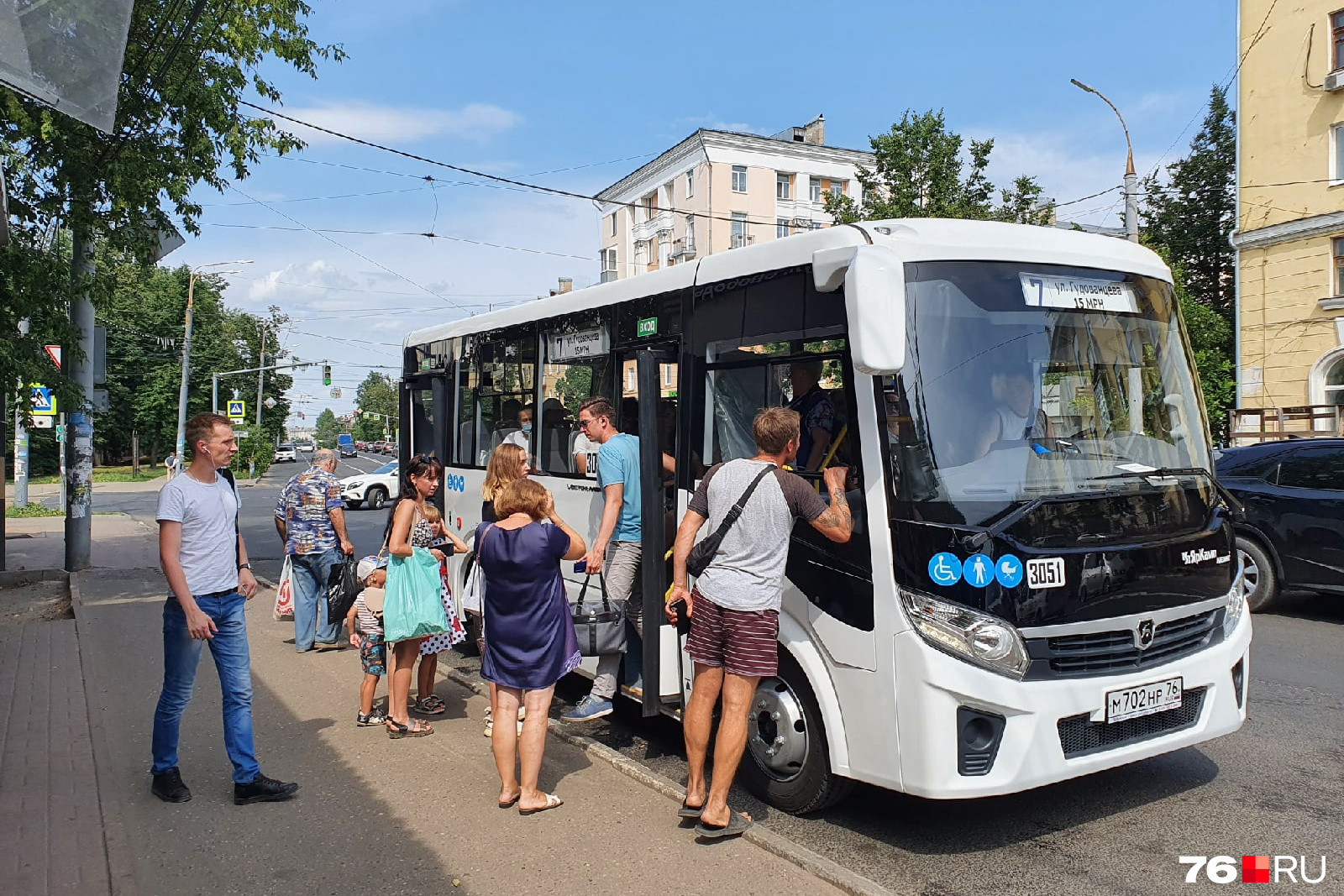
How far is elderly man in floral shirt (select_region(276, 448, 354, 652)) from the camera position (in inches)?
355

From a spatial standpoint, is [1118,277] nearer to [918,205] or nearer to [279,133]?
[279,133]

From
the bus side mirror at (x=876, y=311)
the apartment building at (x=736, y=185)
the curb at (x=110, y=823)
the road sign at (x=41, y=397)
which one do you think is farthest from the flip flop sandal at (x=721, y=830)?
the apartment building at (x=736, y=185)

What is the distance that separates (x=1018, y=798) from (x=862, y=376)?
7.59 ft

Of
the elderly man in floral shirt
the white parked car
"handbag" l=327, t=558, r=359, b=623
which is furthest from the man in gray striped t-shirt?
the white parked car

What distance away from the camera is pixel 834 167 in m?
58.6

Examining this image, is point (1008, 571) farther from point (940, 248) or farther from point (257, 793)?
point (257, 793)

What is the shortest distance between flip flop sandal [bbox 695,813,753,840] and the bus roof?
2.55 metres

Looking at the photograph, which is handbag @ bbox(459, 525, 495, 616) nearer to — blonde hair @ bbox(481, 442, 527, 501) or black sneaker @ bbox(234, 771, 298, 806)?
blonde hair @ bbox(481, 442, 527, 501)

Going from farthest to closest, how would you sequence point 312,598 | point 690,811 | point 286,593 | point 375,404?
point 375,404
point 312,598
point 286,593
point 690,811

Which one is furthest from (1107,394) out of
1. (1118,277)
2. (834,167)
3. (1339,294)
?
(834,167)

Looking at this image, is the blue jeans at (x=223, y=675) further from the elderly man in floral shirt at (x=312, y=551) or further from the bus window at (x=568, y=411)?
the elderly man in floral shirt at (x=312, y=551)

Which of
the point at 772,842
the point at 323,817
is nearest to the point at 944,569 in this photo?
the point at 772,842

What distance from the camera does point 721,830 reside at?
441 centimetres

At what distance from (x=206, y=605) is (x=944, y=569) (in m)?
3.49
